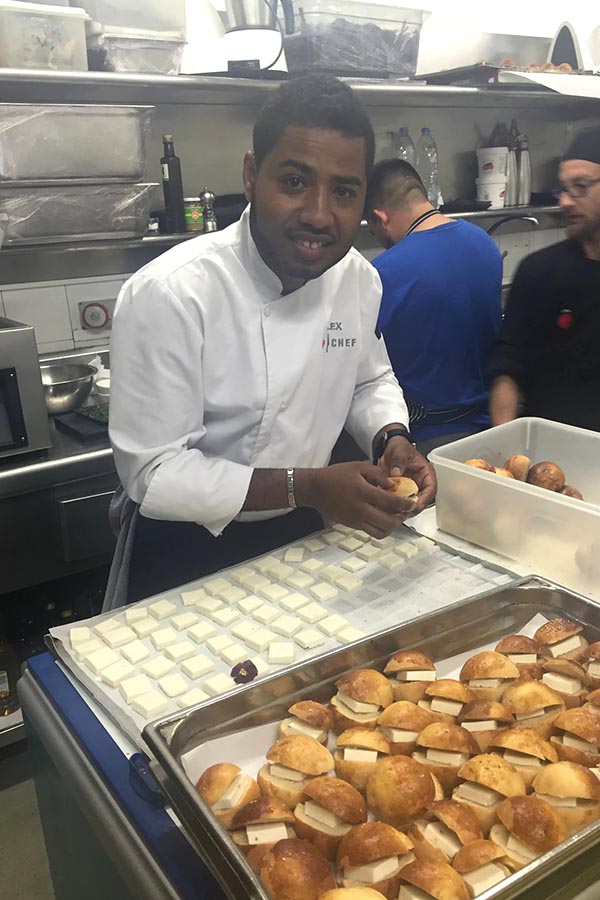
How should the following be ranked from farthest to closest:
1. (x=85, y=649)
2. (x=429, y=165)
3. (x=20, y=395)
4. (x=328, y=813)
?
(x=429, y=165) < (x=20, y=395) < (x=85, y=649) < (x=328, y=813)

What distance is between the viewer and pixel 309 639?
1117 mm

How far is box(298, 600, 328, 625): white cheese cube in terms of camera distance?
118 cm

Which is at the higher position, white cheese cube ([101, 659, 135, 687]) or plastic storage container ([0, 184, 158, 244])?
plastic storage container ([0, 184, 158, 244])

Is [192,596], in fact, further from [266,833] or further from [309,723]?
[266,833]

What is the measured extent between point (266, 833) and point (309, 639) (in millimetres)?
397

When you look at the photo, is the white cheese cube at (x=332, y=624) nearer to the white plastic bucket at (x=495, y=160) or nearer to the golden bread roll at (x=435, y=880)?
the golden bread roll at (x=435, y=880)

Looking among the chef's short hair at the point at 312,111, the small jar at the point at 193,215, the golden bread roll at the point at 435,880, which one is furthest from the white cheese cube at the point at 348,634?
the small jar at the point at 193,215

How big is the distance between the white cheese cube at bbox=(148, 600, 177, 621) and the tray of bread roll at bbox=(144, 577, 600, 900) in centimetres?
34

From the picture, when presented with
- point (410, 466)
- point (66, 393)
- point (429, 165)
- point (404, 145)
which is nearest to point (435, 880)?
point (410, 466)

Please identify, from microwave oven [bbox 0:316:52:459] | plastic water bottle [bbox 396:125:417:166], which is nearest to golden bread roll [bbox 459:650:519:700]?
microwave oven [bbox 0:316:52:459]

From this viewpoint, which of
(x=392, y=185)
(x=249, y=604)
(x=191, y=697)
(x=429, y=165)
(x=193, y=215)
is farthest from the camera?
(x=429, y=165)

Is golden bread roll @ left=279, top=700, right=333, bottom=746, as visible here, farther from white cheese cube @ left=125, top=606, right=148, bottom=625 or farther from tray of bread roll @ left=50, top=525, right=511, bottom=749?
white cheese cube @ left=125, top=606, right=148, bottom=625

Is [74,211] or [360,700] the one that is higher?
[74,211]

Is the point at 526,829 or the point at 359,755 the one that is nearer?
the point at 526,829
